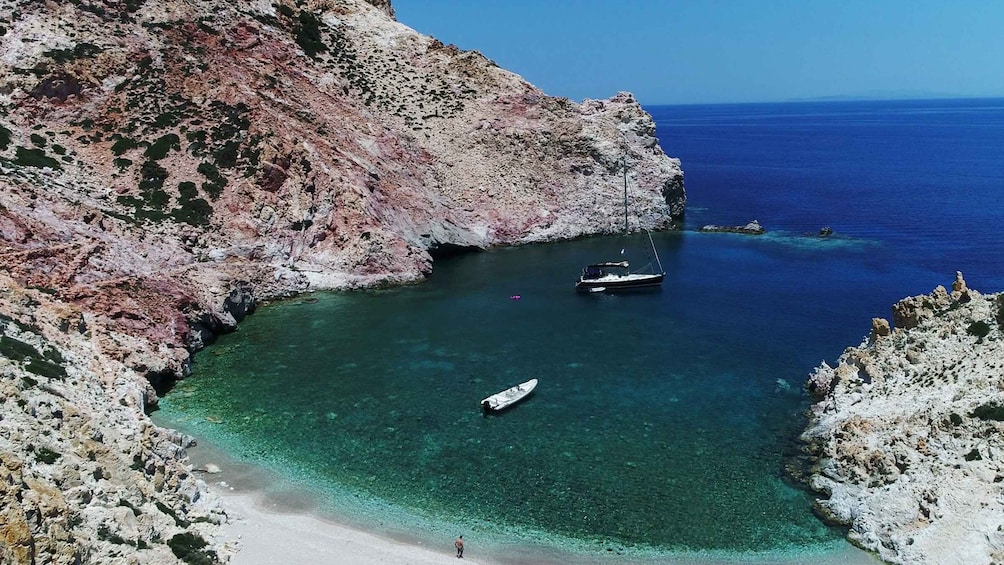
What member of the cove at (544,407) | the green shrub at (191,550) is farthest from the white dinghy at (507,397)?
the green shrub at (191,550)

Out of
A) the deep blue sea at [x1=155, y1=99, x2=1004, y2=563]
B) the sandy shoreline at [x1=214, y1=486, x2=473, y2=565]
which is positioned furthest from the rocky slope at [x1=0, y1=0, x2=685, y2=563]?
the deep blue sea at [x1=155, y1=99, x2=1004, y2=563]

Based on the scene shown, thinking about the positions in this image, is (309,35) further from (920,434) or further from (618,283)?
(920,434)

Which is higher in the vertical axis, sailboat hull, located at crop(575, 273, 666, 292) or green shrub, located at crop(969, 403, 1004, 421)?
green shrub, located at crop(969, 403, 1004, 421)

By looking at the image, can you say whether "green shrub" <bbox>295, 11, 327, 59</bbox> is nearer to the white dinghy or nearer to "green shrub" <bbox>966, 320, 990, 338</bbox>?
the white dinghy

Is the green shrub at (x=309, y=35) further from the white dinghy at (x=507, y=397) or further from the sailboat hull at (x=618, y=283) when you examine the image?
the white dinghy at (x=507, y=397)

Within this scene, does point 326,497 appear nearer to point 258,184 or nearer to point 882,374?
point 882,374

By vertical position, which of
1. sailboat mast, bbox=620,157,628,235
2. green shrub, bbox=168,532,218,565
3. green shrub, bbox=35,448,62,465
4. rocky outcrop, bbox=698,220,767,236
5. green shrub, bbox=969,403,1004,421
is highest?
sailboat mast, bbox=620,157,628,235
